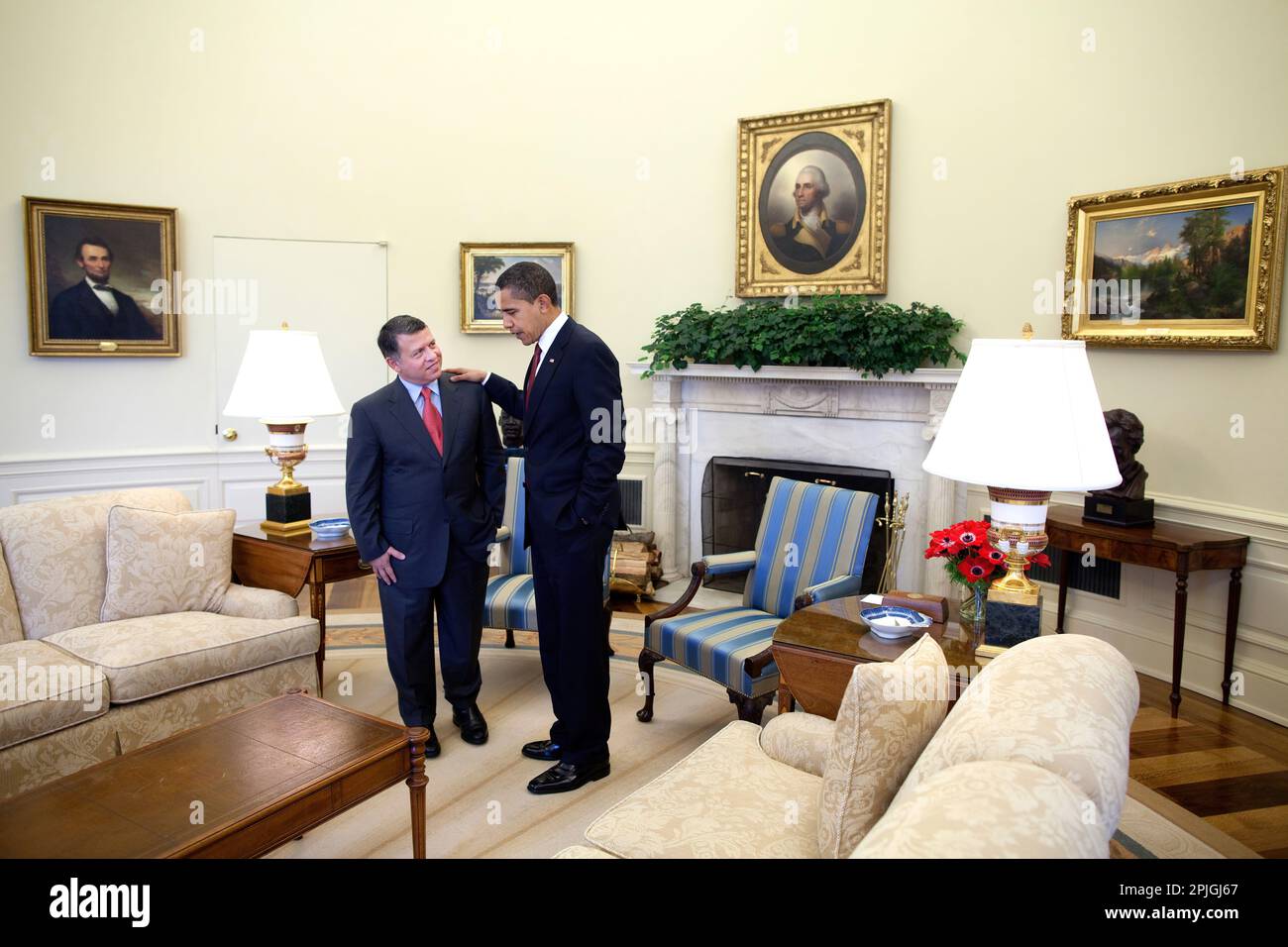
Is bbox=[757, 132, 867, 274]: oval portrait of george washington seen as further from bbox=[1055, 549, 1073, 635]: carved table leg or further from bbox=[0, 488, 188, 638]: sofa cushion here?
bbox=[0, 488, 188, 638]: sofa cushion

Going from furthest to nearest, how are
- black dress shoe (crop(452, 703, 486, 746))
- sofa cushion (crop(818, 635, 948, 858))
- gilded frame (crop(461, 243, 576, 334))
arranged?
1. gilded frame (crop(461, 243, 576, 334))
2. black dress shoe (crop(452, 703, 486, 746))
3. sofa cushion (crop(818, 635, 948, 858))

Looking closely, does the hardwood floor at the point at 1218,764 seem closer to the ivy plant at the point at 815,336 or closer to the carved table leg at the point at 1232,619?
the carved table leg at the point at 1232,619

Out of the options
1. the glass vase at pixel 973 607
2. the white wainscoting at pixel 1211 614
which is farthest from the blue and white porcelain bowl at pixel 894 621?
the white wainscoting at pixel 1211 614

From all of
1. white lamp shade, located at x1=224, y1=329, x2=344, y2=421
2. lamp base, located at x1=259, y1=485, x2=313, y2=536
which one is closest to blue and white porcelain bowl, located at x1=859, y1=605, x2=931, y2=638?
white lamp shade, located at x1=224, y1=329, x2=344, y2=421

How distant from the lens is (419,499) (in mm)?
3861

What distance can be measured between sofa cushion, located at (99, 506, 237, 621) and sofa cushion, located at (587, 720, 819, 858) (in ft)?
9.29

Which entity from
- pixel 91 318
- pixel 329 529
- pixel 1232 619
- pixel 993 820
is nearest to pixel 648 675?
pixel 329 529

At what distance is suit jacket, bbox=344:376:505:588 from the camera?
3.82 meters

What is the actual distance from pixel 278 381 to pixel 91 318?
10.5 ft

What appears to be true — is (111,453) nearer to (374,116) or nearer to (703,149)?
(374,116)

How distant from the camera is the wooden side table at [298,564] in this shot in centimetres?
442
